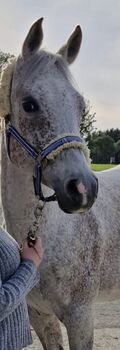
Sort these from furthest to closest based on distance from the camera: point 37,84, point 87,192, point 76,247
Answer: point 76,247, point 37,84, point 87,192

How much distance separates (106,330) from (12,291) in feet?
11.1

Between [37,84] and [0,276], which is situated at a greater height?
[37,84]

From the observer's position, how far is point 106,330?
5000 millimetres

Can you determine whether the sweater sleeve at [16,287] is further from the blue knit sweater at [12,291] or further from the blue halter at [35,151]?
the blue halter at [35,151]

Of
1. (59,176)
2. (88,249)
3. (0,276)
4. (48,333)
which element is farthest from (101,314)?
(0,276)

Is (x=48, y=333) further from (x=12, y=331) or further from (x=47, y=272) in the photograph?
(x=12, y=331)

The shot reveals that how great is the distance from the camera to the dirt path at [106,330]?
4.63m

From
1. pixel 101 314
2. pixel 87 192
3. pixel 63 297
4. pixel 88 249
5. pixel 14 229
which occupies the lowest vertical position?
pixel 101 314

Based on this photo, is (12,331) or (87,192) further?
(87,192)

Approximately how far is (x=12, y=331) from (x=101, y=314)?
367cm

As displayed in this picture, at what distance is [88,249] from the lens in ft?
9.92

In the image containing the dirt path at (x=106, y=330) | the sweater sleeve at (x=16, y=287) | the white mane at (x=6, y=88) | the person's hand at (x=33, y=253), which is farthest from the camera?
the dirt path at (x=106, y=330)

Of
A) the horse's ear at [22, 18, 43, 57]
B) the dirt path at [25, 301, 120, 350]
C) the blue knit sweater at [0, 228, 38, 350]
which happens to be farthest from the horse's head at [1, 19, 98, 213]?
the dirt path at [25, 301, 120, 350]

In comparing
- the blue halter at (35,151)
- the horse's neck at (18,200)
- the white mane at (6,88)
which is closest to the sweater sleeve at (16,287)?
the blue halter at (35,151)
